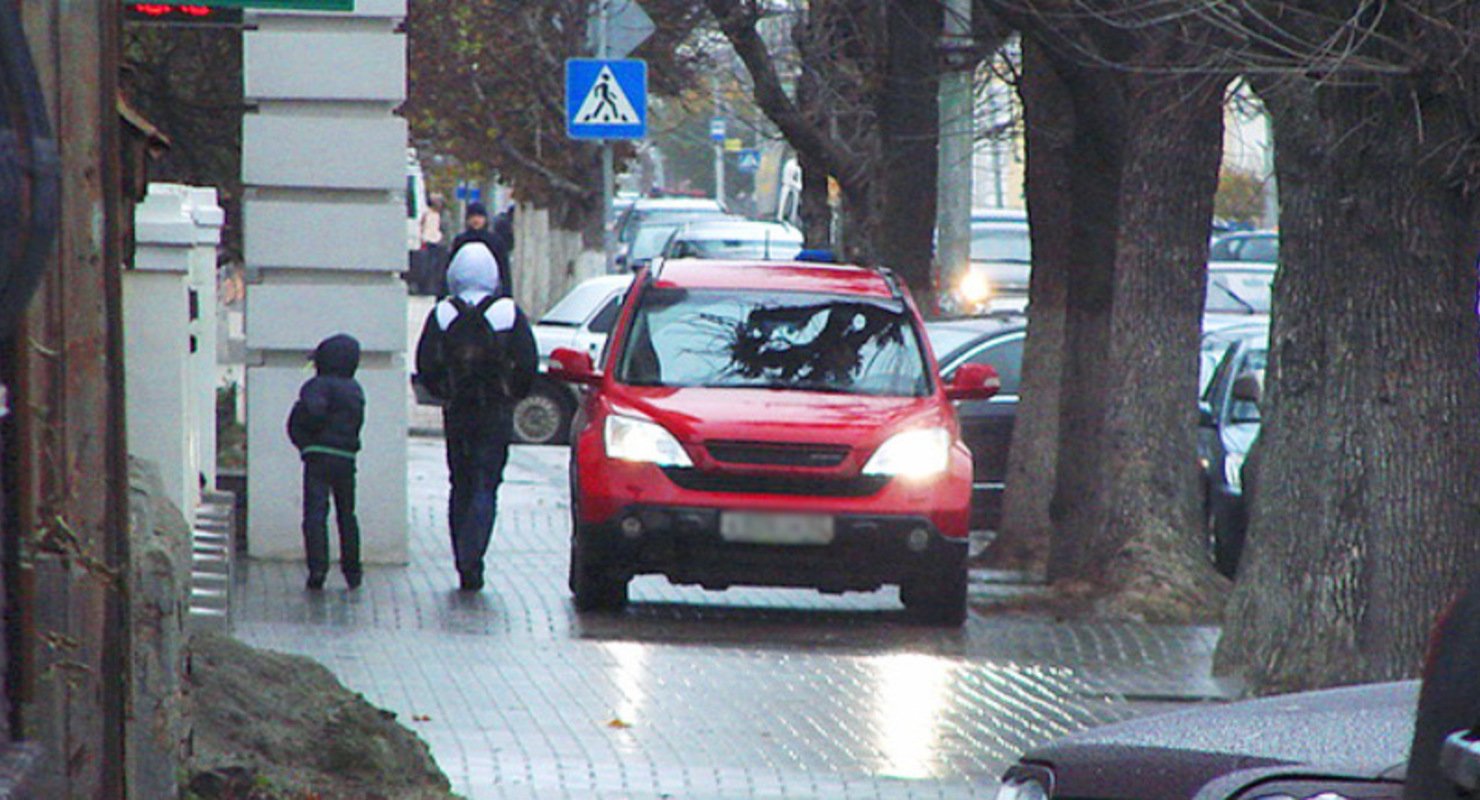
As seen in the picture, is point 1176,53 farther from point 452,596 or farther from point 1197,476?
point 452,596

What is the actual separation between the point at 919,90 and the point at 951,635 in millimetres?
6805

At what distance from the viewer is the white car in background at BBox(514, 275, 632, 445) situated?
2334cm

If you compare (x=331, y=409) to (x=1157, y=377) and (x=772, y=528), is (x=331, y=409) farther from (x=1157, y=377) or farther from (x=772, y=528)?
(x=1157, y=377)

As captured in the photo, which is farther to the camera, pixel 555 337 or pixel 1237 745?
pixel 555 337

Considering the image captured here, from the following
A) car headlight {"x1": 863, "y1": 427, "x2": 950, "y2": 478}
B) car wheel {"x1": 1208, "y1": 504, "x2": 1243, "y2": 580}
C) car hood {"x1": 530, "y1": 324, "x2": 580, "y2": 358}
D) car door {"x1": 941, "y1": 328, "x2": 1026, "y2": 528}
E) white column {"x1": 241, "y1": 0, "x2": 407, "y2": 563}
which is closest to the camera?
car headlight {"x1": 863, "y1": 427, "x2": 950, "y2": 478}

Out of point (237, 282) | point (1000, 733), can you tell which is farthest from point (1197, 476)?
point (237, 282)

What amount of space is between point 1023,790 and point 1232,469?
39.0ft

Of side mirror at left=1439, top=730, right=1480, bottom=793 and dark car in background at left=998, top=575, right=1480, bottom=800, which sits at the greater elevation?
side mirror at left=1439, top=730, right=1480, bottom=793

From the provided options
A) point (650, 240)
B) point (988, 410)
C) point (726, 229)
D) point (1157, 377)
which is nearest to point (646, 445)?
point (1157, 377)

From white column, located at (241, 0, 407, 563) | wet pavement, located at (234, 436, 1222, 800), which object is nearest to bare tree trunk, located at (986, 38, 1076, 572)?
wet pavement, located at (234, 436, 1222, 800)

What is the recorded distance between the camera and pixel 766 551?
479 inches

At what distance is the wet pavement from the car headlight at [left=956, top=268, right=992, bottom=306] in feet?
51.2

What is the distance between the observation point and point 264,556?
13750 millimetres

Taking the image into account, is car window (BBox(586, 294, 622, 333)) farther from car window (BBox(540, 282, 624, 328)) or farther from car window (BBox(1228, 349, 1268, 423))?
car window (BBox(1228, 349, 1268, 423))
